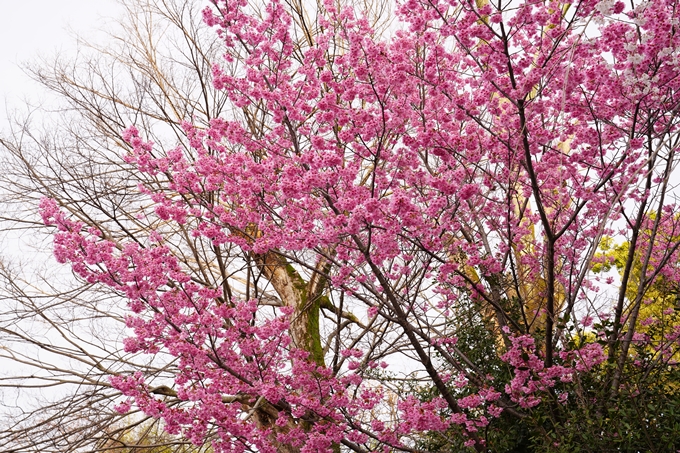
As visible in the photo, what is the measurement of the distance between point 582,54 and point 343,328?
5.09 m

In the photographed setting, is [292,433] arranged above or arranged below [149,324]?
below

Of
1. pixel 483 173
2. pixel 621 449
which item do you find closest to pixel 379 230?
pixel 483 173

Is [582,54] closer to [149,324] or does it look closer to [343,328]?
[149,324]

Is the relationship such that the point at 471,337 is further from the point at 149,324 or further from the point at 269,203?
the point at 149,324

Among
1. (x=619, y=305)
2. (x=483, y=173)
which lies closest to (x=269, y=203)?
(x=483, y=173)

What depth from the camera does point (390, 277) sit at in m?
6.05

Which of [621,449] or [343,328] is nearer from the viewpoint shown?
[621,449]

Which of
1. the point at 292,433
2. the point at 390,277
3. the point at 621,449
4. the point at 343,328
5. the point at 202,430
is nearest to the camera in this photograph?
the point at 621,449

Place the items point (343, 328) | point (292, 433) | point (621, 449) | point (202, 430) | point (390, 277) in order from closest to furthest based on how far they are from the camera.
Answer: point (621, 449) → point (202, 430) → point (292, 433) → point (390, 277) → point (343, 328)

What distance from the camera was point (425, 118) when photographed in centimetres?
496

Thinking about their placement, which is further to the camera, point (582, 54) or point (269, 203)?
point (269, 203)

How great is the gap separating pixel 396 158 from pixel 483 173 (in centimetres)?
78

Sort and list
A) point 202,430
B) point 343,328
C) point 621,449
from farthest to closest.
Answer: point 343,328
point 202,430
point 621,449

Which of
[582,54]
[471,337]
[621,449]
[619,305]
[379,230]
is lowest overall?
[621,449]
